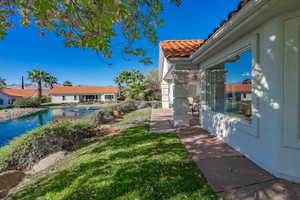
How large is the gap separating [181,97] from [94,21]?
554 centimetres

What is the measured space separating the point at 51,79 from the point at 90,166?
5696 centimetres

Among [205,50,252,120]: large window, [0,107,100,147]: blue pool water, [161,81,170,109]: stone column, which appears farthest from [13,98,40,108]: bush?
[205,50,252,120]: large window

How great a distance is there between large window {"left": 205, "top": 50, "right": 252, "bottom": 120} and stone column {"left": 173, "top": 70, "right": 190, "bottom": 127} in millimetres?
1096

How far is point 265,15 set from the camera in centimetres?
295

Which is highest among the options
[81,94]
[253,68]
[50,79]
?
[50,79]

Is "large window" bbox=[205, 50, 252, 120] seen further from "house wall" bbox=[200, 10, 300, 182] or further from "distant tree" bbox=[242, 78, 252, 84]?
"house wall" bbox=[200, 10, 300, 182]

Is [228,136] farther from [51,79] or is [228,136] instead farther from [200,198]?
[51,79]

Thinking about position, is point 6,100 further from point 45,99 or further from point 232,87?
point 232,87

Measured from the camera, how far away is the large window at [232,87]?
4172 millimetres

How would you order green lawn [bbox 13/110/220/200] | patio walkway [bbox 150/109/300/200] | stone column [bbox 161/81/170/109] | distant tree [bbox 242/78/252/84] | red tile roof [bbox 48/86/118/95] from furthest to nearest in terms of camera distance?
1. red tile roof [bbox 48/86/118/95]
2. stone column [bbox 161/81/170/109]
3. distant tree [bbox 242/78/252/84]
4. green lawn [bbox 13/110/220/200]
5. patio walkway [bbox 150/109/300/200]

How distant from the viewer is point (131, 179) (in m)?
3.26

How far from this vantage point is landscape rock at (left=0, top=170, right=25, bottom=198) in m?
4.41

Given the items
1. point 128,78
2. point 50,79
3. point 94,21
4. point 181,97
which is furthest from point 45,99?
point 94,21

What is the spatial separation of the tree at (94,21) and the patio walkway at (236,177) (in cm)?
304
